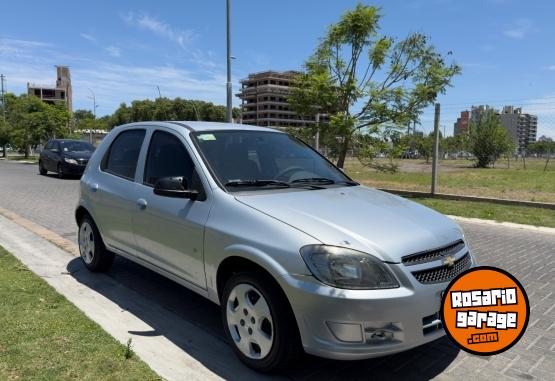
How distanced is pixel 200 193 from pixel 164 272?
938 millimetres

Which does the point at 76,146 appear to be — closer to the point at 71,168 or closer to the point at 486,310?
the point at 71,168

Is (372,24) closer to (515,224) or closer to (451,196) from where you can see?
(451,196)

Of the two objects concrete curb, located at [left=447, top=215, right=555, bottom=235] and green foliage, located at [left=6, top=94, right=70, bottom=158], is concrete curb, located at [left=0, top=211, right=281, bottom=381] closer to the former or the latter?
concrete curb, located at [left=447, top=215, right=555, bottom=235]

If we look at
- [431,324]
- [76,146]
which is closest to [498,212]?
[431,324]

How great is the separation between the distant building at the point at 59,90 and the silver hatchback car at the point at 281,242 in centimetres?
13358

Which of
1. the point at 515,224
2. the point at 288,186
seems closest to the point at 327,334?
the point at 288,186

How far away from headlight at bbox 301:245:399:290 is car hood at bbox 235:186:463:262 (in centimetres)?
5

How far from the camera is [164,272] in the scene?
4098 millimetres

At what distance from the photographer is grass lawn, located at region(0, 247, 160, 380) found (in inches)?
121

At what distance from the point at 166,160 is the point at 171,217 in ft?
2.12

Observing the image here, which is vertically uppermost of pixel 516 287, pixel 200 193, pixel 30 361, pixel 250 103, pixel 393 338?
pixel 250 103

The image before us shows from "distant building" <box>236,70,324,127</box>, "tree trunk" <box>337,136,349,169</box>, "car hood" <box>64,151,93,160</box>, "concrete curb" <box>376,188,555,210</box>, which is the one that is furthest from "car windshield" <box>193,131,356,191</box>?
"distant building" <box>236,70,324,127</box>

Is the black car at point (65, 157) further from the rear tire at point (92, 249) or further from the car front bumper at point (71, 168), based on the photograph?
the rear tire at point (92, 249)

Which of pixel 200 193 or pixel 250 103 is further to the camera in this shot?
pixel 250 103
